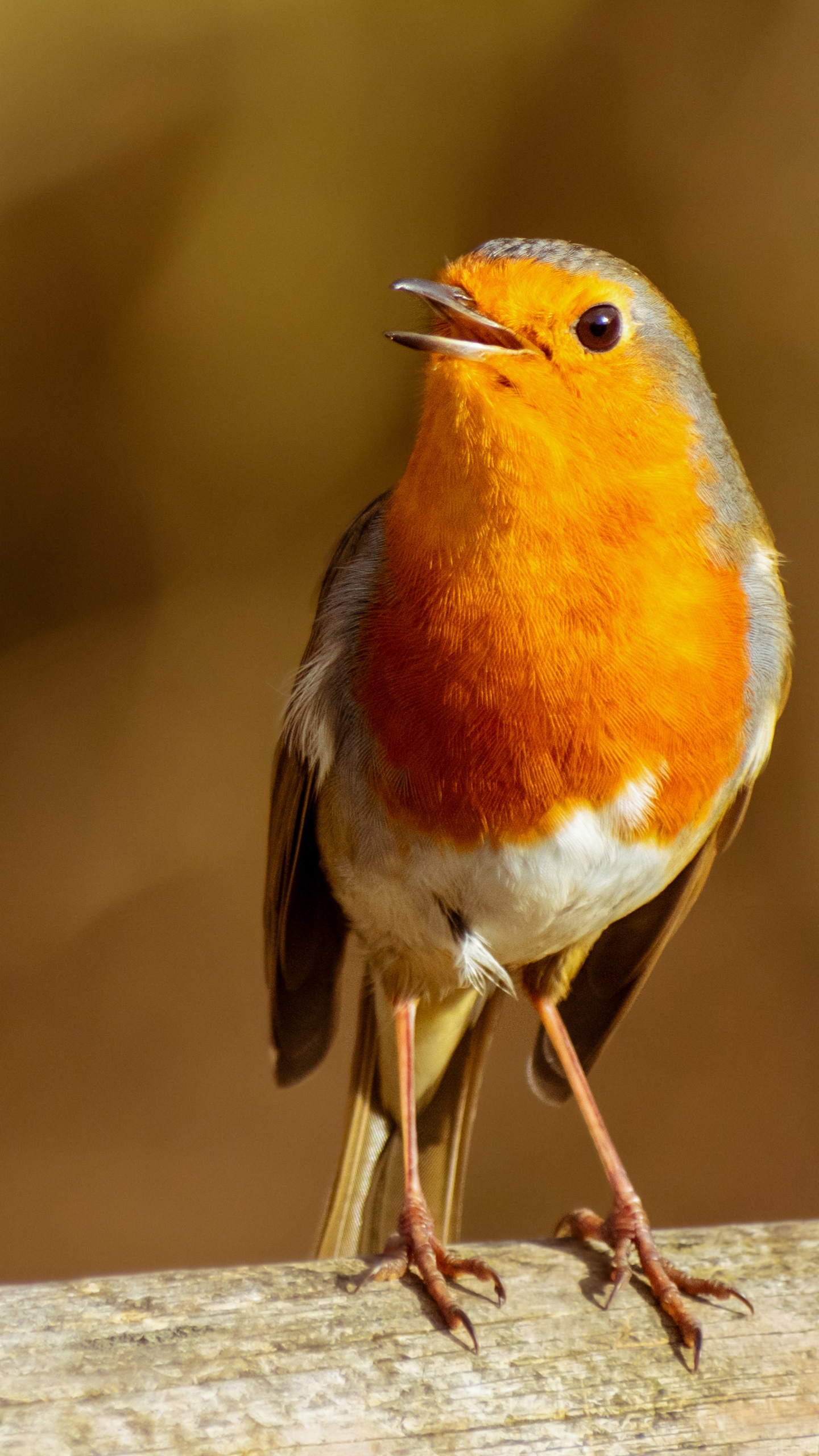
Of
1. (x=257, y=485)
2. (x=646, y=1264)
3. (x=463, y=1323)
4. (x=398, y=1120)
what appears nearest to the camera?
(x=463, y=1323)

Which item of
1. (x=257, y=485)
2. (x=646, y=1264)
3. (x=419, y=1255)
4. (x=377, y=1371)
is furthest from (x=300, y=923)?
(x=257, y=485)

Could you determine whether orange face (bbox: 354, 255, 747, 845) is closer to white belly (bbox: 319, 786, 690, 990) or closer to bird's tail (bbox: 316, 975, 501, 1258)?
white belly (bbox: 319, 786, 690, 990)

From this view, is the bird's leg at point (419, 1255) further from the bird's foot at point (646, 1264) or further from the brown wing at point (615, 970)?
the brown wing at point (615, 970)

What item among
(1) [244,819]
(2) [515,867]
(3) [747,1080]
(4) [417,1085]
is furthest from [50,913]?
(2) [515,867]

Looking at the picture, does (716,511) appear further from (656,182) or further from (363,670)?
(656,182)

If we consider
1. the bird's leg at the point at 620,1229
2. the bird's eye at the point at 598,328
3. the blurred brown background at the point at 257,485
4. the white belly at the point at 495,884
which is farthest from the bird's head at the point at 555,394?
the blurred brown background at the point at 257,485

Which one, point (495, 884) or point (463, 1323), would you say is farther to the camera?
point (495, 884)

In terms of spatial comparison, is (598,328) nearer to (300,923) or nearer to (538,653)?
(538,653)

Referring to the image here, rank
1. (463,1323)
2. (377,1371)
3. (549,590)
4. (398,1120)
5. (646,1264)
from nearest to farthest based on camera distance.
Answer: (377,1371) < (463,1323) < (549,590) < (646,1264) < (398,1120)
